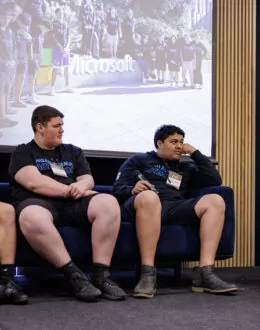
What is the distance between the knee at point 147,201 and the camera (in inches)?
105

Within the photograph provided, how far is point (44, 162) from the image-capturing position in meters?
2.74

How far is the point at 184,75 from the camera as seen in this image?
12.7 ft

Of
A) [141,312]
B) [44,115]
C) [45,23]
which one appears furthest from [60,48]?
[141,312]

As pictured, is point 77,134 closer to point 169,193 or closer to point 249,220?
point 169,193

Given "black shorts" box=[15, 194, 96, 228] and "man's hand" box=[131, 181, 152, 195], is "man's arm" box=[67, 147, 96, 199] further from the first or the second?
"man's hand" box=[131, 181, 152, 195]

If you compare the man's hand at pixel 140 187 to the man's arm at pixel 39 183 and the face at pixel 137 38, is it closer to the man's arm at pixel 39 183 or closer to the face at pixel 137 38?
the man's arm at pixel 39 183

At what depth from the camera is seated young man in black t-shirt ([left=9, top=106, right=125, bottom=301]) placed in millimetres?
2420

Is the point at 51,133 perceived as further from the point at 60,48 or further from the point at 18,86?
the point at 60,48

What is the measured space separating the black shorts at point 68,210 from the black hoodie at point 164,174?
1.14 ft

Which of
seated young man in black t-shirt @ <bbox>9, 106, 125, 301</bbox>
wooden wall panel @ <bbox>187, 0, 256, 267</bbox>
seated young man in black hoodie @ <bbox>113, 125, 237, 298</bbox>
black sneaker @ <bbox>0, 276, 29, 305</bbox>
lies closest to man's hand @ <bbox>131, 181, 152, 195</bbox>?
seated young man in black hoodie @ <bbox>113, 125, 237, 298</bbox>

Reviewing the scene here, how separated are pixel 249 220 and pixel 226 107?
80 cm

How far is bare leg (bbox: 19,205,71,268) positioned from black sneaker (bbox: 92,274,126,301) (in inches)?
6.6

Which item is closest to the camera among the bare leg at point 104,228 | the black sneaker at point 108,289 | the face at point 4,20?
the black sneaker at point 108,289

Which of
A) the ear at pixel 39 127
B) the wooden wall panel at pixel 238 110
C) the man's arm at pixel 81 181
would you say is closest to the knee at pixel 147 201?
the man's arm at pixel 81 181
